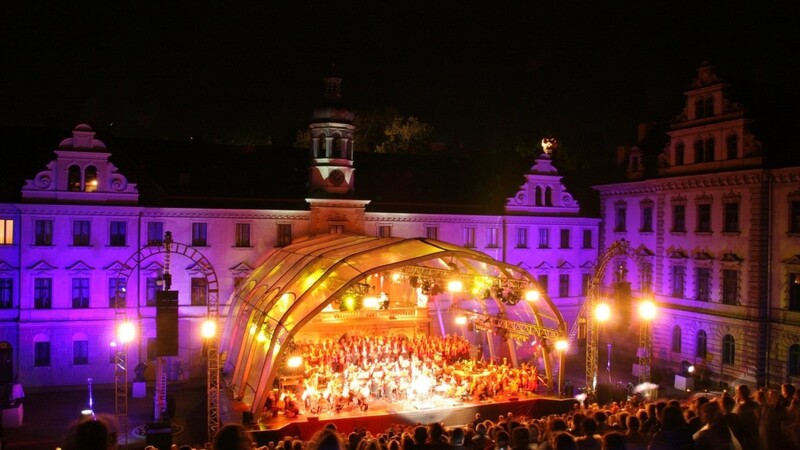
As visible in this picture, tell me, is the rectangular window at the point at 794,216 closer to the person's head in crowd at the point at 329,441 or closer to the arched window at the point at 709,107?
the arched window at the point at 709,107

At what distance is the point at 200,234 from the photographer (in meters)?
35.1

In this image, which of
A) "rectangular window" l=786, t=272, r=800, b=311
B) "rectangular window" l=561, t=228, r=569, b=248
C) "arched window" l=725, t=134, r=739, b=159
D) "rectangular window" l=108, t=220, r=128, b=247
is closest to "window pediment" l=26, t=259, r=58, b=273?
"rectangular window" l=108, t=220, r=128, b=247

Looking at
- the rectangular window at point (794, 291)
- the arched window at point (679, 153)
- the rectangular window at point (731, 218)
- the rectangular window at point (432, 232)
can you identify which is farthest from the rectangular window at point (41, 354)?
the rectangular window at point (794, 291)

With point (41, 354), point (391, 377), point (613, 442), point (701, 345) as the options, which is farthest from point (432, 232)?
point (613, 442)

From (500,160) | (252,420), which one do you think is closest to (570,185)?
(500,160)

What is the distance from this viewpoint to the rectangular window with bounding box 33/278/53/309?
32094mm

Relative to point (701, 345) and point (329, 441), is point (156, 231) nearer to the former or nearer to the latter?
point (701, 345)

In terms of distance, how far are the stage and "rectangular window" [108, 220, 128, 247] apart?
49.2 feet

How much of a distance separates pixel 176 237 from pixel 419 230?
1389 centimetres

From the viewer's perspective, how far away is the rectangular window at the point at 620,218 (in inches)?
1614

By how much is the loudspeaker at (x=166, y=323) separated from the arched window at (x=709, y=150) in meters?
27.4

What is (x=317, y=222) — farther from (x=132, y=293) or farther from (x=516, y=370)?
(x=516, y=370)

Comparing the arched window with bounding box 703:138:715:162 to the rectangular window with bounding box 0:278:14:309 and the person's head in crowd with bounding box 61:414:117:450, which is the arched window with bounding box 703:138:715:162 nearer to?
the person's head in crowd with bounding box 61:414:117:450

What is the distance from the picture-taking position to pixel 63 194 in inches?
1277
